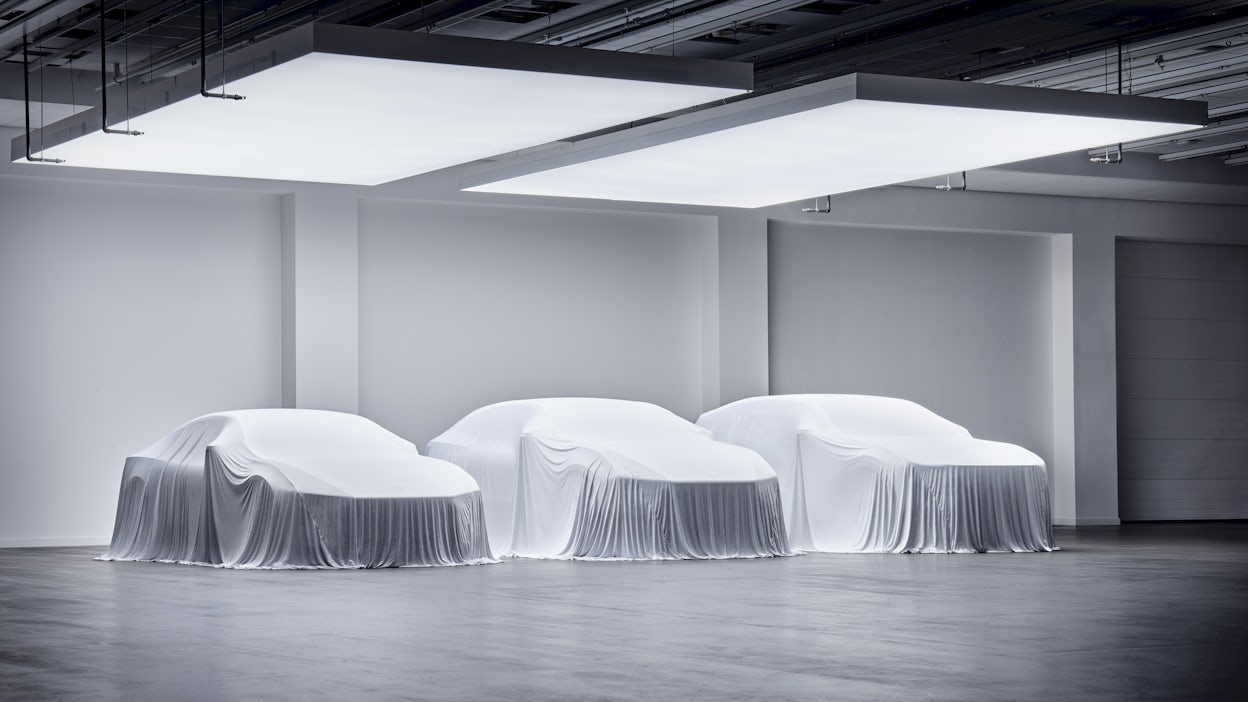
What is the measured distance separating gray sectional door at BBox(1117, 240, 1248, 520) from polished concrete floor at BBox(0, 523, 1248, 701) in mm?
8296

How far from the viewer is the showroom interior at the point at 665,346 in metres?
7.45

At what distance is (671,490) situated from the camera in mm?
13172

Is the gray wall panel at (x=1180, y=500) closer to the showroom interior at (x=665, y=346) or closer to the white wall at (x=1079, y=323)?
the showroom interior at (x=665, y=346)

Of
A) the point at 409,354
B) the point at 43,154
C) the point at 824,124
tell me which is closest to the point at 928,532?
the point at 824,124

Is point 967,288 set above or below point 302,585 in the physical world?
above

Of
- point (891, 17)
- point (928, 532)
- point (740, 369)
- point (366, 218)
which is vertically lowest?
point (928, 532)

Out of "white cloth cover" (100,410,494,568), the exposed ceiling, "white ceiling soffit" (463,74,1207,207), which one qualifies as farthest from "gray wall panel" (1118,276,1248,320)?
"white cloth cover" (100,410,494,568)

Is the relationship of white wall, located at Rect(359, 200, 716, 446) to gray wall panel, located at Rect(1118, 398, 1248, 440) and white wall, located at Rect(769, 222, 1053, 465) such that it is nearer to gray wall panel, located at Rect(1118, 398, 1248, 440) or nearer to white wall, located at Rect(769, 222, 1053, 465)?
white wall, located at Rect(769, 222, 1053, 465)

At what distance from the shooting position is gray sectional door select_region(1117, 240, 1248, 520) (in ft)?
68.5

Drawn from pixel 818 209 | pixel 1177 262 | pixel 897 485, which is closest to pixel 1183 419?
pixel 1177 262

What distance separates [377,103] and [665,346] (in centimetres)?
809

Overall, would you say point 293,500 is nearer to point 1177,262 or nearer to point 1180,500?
point 1180,500

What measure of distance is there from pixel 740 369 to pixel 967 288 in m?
3.49

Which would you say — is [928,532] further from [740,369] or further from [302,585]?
[302,585]
